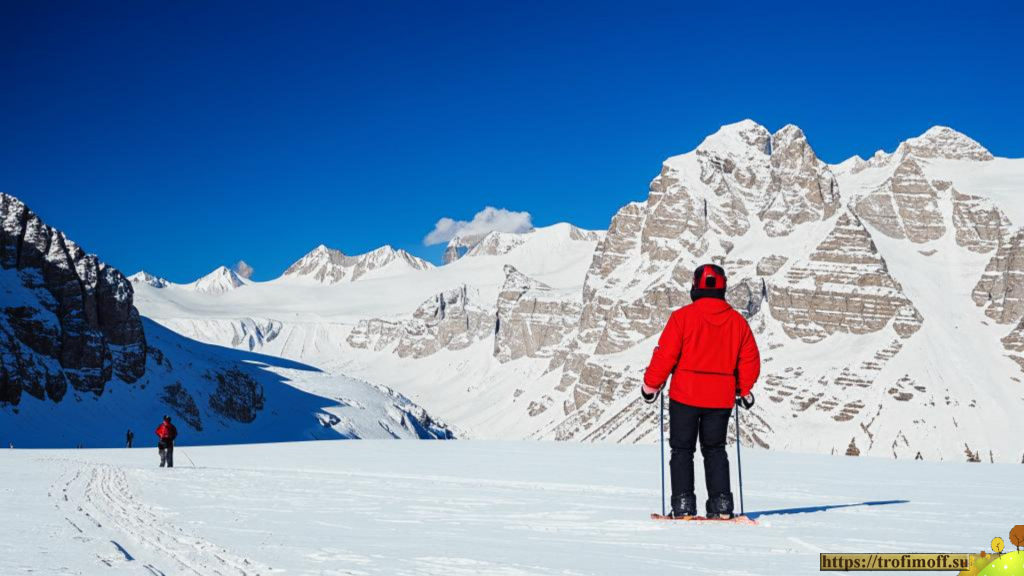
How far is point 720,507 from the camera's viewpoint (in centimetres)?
1085

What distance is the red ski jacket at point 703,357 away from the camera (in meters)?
11.0

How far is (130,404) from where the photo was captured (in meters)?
131

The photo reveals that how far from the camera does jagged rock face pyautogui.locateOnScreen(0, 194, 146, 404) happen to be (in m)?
120

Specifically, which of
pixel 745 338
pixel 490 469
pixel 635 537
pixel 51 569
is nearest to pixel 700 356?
pixel 745 338

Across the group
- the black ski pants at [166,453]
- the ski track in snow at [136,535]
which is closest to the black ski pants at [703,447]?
the ski track in snow at [136,535]

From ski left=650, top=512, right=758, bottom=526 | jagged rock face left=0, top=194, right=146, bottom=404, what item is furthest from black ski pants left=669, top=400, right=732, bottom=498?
jagged rock face left=0, top=194, right=146, bottom=404

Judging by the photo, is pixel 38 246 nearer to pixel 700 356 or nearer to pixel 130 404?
pixel 130 404

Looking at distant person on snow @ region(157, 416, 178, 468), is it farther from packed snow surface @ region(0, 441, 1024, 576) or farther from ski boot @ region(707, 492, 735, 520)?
ski boot @ region(707, 492, 735, 520)

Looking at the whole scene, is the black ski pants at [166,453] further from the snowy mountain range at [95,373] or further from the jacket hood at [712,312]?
the snowy mountain range at [95,373]

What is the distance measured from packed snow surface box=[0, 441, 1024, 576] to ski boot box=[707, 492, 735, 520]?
1.72 feet

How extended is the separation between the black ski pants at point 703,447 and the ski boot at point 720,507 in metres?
0.07

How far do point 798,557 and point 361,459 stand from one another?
63.8 feet

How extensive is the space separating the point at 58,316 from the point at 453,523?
135m

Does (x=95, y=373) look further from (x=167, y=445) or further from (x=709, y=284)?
(x=709, y=284)
